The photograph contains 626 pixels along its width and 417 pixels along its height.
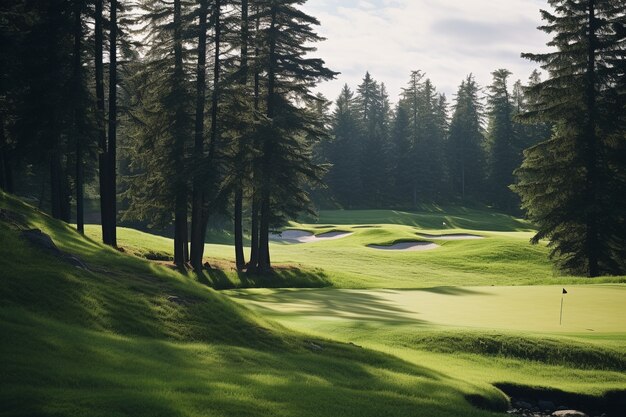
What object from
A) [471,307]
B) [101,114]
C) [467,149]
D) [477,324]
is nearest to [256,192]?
[101,114]

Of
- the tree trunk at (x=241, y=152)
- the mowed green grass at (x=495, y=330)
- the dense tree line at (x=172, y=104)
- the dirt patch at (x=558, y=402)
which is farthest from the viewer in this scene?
the tree trunk at (x=241, y=152)

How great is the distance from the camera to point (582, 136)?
110ft

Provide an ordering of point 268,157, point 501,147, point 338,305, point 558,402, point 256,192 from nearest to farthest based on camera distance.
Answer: point 558,402, point 338,305, point 256,192, point 268,157, point 501,147

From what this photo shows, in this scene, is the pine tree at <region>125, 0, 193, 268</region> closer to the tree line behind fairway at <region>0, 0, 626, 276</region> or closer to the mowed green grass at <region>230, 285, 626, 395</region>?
the tree line behind fairway at <region>0, 0, 626, 276</region>

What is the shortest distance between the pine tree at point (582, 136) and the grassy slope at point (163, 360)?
73.8 feet

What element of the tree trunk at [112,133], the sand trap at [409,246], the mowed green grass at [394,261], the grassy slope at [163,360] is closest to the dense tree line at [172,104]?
the tree trunk at [112,133]

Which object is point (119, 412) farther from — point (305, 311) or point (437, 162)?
point (437, 162)

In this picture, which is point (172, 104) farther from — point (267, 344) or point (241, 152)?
point (267, 344)

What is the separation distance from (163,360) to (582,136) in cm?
2944

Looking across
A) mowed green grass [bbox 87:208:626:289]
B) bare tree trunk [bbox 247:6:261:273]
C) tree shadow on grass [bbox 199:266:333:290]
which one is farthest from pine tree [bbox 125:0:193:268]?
mowed green grass [bbox 87:208:626:289]

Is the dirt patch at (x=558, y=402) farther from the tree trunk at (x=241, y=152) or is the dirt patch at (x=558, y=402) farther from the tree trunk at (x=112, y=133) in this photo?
the tree trunk at (x=112, y=133)

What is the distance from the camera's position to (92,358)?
10.1m

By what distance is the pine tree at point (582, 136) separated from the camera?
33062mm

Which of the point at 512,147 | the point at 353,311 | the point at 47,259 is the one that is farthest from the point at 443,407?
the point at 512,147
